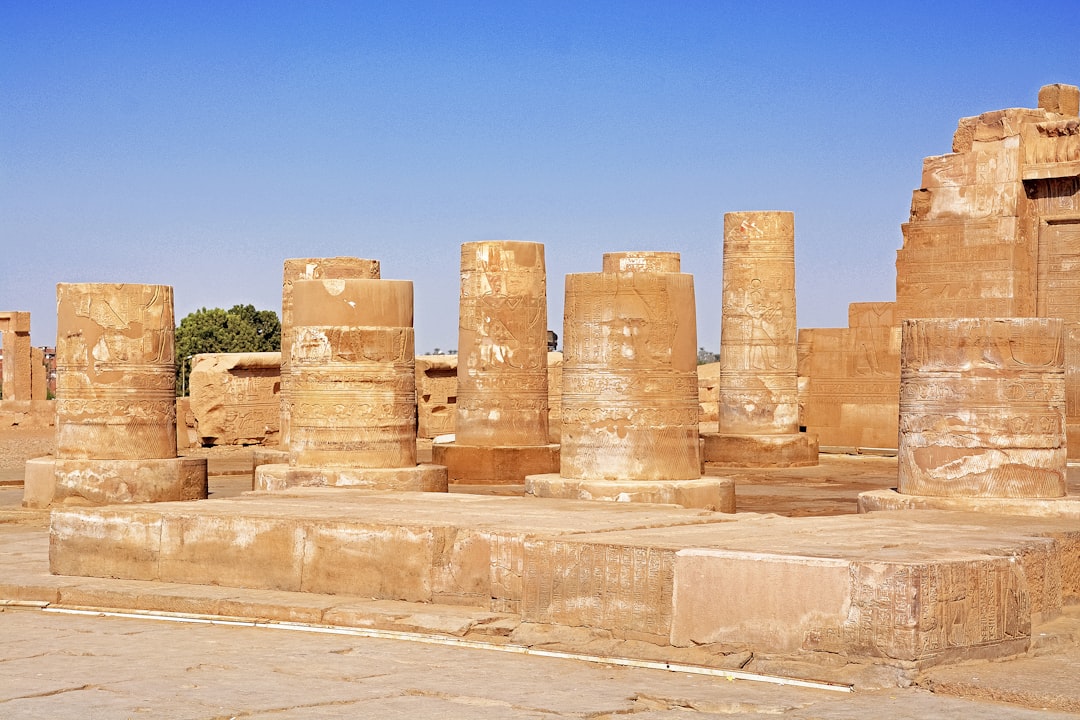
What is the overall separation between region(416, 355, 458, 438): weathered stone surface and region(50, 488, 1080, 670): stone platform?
14.5 m

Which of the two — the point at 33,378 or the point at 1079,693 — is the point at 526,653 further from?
the point at 33,378

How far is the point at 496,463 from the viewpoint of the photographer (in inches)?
616

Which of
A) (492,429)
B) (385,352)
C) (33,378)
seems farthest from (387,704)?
(33,378)

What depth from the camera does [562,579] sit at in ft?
22.6

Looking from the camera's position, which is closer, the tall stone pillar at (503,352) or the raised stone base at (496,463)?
the raised stone base at (496,463)

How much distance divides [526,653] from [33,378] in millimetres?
29540

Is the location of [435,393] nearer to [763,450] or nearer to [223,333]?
[763,450]

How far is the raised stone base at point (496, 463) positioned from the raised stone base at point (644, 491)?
4.24m

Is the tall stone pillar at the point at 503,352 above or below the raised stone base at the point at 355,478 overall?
above

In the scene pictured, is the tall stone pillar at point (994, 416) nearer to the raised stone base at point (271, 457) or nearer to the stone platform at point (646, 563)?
the stone platform at point (646, 563)

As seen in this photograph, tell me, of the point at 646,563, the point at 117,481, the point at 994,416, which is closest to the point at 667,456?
the point at 994,416

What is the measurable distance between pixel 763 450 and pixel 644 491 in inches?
321

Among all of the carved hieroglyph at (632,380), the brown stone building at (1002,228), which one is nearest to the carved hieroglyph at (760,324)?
the brown stone building at (1002,228)

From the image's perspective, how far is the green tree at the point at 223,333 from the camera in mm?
53438
